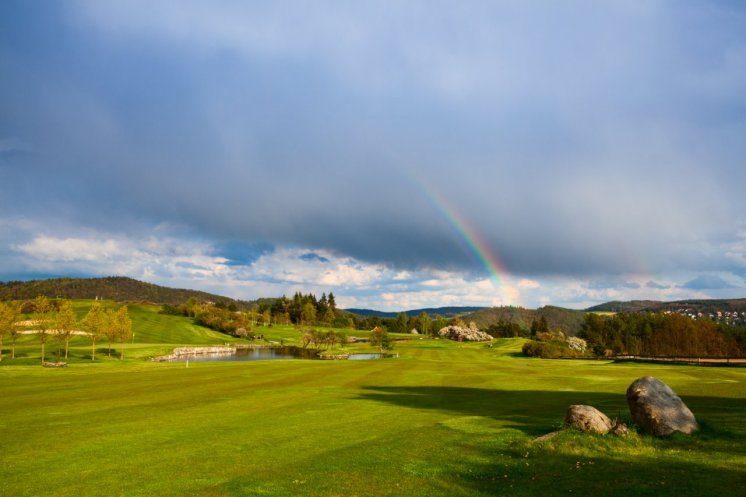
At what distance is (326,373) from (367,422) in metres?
33.0

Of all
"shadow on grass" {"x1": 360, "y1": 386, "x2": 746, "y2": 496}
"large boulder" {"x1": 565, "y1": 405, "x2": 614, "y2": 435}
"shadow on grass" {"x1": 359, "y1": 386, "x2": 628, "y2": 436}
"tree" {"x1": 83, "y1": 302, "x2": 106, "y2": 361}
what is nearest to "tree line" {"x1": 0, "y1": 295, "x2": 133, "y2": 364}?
"tree" {"x1": 83, "y1": 302, "x2": 106, "y2": 361}

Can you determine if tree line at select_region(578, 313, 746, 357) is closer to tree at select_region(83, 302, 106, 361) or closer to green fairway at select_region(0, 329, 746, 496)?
green fairway at select_region(0, 329, 746, 496)

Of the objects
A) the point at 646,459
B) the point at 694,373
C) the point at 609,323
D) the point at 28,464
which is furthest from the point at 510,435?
the point at 609,323

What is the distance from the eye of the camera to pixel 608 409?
28.0m

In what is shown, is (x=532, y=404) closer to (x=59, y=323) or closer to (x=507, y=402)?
(x=507, y=402)

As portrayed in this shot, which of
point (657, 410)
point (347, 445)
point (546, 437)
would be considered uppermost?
point (657, 410)

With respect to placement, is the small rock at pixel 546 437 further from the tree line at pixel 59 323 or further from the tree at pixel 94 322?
the tree at pixel 94 322

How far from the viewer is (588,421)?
20250mm

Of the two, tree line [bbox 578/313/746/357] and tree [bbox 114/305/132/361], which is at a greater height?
tree [bbox 114/305/132/361]

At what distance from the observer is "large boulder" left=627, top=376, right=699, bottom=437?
65.1ft

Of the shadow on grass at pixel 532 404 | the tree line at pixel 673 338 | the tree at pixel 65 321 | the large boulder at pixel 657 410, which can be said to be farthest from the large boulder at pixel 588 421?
the tree line at pixel 673 338

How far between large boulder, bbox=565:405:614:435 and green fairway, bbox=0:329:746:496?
765 mm

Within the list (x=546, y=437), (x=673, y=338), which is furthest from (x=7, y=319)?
(x=673, y=338)

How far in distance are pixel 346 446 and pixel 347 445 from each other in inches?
8.3
